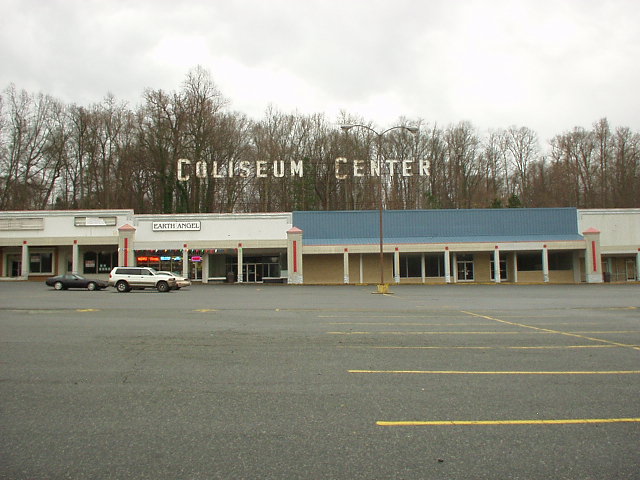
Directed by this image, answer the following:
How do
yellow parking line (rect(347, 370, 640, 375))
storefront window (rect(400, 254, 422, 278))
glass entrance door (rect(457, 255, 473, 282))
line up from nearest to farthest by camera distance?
yellow parking line (rect(347, 370, 640, 375)) → storefront window (rect(400, 254, 422, 278)) → glass entrance door (rect(457, 255, 473, 282))

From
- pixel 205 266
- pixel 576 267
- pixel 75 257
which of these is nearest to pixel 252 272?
pixel 205 266

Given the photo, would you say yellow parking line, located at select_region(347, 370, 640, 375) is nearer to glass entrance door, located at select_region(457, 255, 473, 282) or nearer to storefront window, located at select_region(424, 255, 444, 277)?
storefront window, located at select_region(424, 255, 444, 277)

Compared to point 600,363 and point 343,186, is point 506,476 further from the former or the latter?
point 343,186

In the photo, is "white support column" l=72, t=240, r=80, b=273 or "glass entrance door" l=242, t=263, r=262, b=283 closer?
"white support column" l=72, t=240, r=80, b=273

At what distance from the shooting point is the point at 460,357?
8883 millimetres

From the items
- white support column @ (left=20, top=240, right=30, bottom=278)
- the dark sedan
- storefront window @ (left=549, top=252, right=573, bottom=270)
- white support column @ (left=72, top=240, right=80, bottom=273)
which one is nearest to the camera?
the dark sedan

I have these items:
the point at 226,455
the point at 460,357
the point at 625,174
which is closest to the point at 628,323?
the point at 460,357

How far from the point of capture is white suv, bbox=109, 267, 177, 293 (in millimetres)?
32469

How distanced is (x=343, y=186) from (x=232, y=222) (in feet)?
64.3

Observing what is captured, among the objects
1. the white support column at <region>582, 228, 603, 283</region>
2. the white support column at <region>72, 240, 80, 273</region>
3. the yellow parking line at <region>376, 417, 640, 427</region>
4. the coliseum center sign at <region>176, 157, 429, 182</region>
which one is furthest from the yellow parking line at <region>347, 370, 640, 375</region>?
the white support column at <region>72, 240, 80, 273</region>

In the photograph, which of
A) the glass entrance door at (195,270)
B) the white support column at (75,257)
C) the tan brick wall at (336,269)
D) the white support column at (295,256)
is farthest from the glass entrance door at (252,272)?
the white support column at (75,257)

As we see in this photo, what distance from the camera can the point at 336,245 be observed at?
1741 inches

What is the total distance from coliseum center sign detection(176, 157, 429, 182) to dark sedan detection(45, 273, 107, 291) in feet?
58.9

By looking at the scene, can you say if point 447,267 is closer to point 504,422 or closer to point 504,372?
point 504,372
